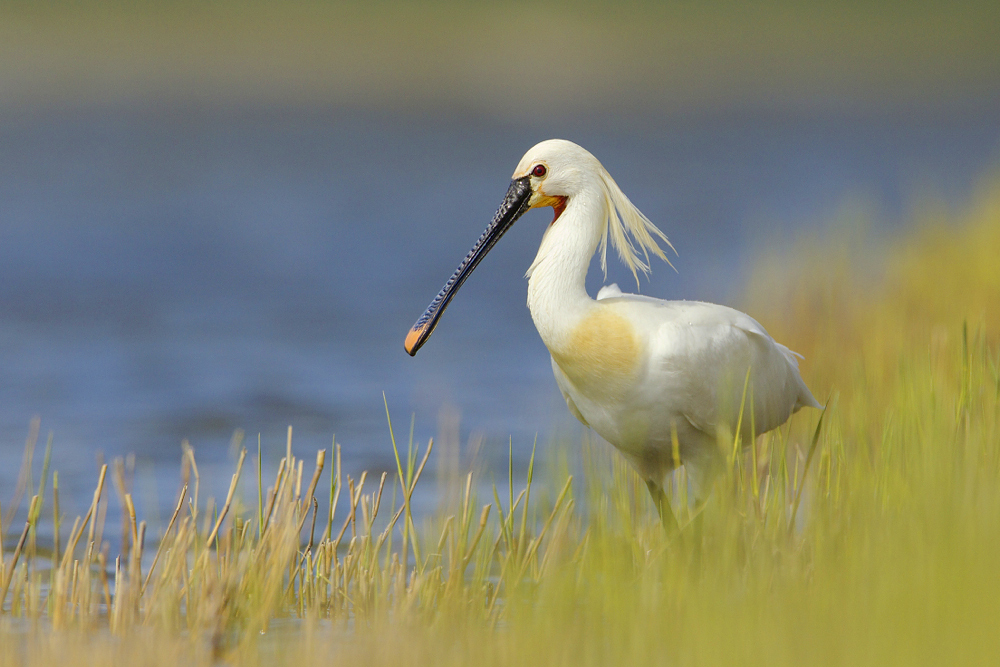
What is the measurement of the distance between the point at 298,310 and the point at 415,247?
4536 millimetres

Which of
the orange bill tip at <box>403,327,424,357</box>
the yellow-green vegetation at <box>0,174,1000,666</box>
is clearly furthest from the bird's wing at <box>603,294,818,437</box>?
the orange bill tip at <box>403,327,424,357</box>

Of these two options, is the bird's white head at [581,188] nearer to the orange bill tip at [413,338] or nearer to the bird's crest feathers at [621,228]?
the bird's crest feathers at [621,228]

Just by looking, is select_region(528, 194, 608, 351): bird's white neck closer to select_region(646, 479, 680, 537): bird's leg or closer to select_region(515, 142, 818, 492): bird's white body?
select_region(515, 142, 818, 492): bird's white body

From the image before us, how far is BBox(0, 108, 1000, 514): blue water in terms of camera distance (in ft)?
38.3

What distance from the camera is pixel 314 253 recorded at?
21594 millimetres

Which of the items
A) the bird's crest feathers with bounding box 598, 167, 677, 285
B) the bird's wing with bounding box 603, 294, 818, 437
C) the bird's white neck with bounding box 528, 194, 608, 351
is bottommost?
the bird's wing with bounding box 603, 294, 818, 437

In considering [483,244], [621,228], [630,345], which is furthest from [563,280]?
[483,244]

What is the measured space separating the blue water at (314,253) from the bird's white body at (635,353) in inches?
13.8

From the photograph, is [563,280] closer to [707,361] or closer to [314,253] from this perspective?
[707,361]

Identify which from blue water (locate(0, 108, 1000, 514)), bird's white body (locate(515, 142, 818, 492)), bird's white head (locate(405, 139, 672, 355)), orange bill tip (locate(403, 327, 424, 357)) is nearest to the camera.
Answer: bird's white body (locate(515, 142, 818, 492))

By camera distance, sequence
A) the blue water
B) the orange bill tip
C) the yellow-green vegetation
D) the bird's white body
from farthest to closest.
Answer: the blue water → the orange bill tip → the bird's white body → the yellow-green vegetation

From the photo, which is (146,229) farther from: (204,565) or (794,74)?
(794,74)

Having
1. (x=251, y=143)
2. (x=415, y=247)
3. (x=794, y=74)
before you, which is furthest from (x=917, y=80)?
(x=415, y=247)

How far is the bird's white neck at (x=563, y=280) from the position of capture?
5223 mm
